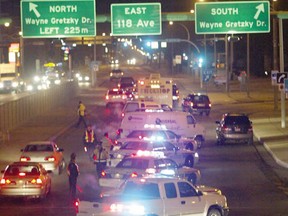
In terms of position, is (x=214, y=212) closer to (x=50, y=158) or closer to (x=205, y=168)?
(x=50, y=158)

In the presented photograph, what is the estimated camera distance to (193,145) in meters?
35.8

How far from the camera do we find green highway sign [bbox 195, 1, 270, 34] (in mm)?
39656

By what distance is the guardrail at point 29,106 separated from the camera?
4595cm

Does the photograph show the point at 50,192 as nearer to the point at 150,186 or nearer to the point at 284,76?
the point at 150,186

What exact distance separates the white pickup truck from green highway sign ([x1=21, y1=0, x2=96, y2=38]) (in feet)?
70.4

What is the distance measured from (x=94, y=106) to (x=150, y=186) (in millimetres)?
51605

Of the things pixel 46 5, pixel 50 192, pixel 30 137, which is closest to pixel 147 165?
pixel 50 192

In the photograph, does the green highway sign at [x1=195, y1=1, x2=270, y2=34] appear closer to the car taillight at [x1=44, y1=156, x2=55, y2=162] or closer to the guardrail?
the guardrail

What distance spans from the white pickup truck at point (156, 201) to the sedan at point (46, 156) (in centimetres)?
1249

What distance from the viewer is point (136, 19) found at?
132 ft

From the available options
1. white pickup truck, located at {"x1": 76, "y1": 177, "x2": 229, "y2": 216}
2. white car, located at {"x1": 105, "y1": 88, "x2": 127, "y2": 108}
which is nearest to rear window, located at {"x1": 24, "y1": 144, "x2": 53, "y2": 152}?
white pickup truck, located at {"x1": 76, "y1": 177, "x2": 229, "y2": 216}

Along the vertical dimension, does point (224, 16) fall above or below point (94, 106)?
above

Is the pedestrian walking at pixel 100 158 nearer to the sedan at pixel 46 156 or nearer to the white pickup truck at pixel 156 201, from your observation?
the sedan at pixel 46 156

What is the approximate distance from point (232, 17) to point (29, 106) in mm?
19670
